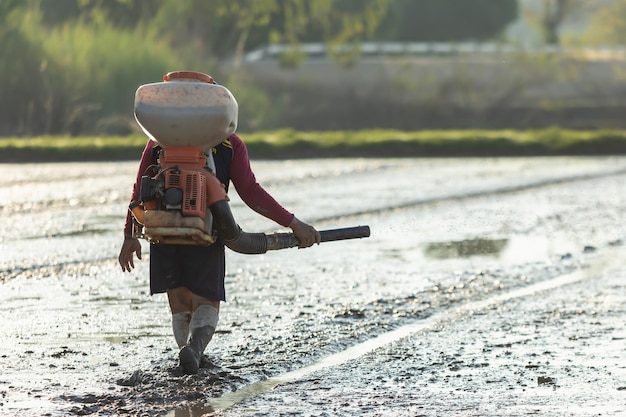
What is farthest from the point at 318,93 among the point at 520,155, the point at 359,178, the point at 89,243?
the point at 89,243

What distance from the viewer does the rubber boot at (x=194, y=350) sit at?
20.7 feet

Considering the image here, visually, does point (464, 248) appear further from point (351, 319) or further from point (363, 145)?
point (363, 145)

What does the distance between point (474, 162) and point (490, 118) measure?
16.8 metres

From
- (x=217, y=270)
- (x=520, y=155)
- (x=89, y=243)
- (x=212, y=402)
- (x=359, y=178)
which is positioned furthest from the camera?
(x=520, y=155)

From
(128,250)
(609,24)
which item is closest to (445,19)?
(609,24)

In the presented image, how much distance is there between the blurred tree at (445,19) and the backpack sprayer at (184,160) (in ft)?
185

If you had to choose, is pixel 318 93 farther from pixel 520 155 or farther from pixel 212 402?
pixel 212 402

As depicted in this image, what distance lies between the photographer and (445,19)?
6594 cm

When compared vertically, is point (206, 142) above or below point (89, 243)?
above

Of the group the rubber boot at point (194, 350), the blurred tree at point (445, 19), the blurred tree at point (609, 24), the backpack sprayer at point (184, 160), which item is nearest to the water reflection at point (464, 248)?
the rubber boot at point (194, 350)

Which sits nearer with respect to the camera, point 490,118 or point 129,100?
point 129,100

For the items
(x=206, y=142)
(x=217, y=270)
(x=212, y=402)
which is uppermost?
(x=206, y=142)

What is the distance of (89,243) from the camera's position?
12172 mm

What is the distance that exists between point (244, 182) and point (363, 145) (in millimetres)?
19902
